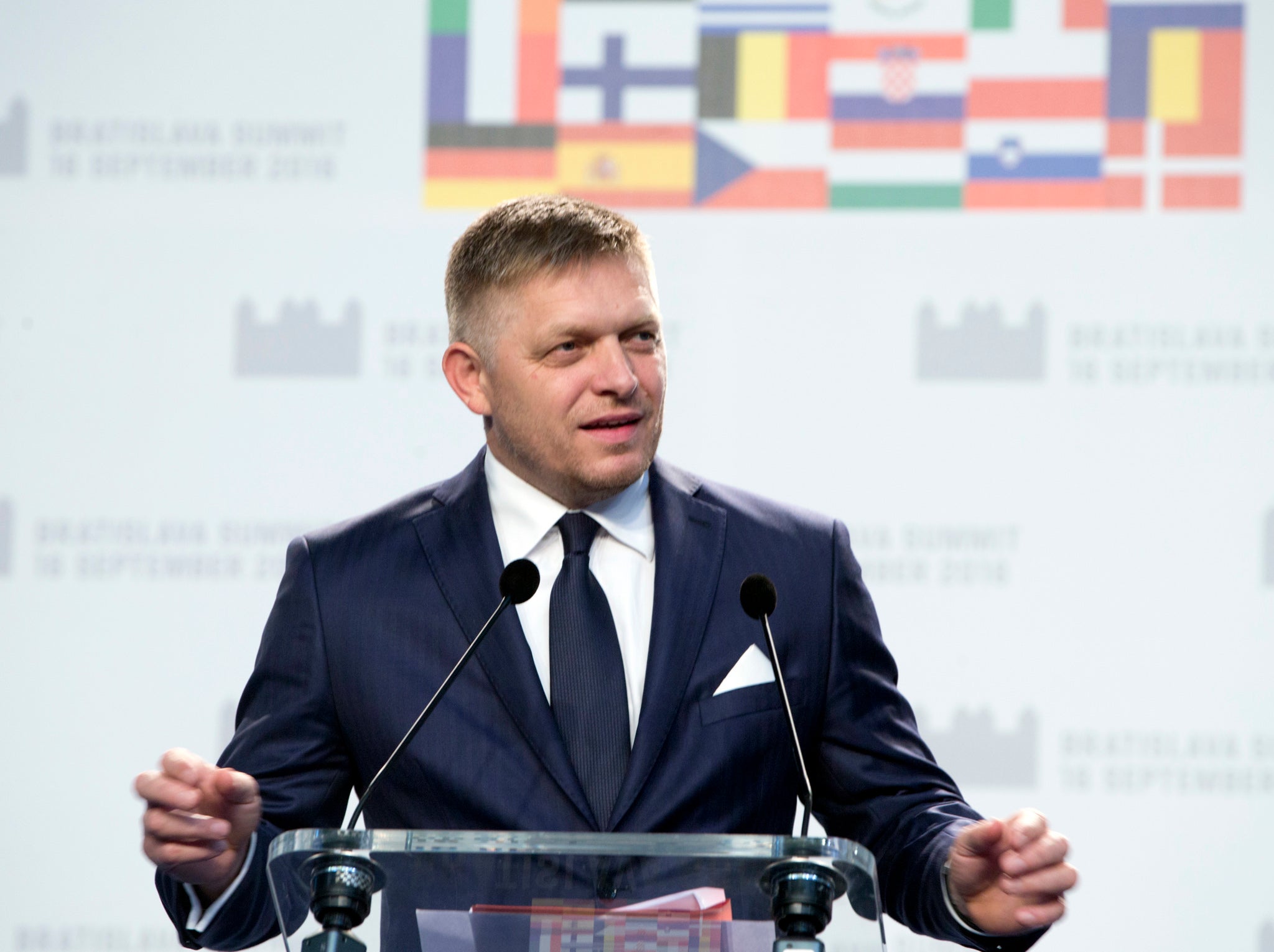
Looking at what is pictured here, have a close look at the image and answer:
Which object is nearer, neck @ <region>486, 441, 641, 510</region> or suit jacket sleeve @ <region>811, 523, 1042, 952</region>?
suit jacket sleeve @ <region>811, 523, 1042, 952</region>

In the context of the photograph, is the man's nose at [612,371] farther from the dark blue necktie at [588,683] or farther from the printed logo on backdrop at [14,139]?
the printed logo on backdrop at [14,139]

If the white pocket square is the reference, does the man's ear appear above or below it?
above

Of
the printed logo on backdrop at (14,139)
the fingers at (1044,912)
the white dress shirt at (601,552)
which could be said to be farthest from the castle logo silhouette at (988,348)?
the printed logo on backdrop at (14,139)

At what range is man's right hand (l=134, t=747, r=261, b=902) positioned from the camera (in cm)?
162

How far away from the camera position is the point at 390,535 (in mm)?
Answer: 2324

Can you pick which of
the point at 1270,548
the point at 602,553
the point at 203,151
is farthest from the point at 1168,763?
the point at 203,151

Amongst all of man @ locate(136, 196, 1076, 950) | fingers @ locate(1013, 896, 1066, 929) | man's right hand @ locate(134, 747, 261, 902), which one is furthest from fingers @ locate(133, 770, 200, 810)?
fingers @ locate(1013, 896, 1066, 929)

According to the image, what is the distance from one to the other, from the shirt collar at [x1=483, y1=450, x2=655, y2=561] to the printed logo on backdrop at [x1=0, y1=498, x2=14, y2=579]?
6.39 feet

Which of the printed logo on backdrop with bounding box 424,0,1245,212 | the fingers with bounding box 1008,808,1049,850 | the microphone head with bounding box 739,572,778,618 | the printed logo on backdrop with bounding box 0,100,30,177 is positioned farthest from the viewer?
the printed logo on backdrop with bounding box 0,100,30,177

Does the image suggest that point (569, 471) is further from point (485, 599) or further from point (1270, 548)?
point (1270, 548)

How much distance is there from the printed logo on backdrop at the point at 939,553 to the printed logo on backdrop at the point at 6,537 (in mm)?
2067

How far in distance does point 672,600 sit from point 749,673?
0.49ft

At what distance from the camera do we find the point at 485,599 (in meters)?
2.20

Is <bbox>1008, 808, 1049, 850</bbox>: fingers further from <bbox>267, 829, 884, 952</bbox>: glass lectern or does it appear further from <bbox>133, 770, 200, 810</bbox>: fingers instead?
<bbox>133, 770, 200, 810</bbox>: fingers
